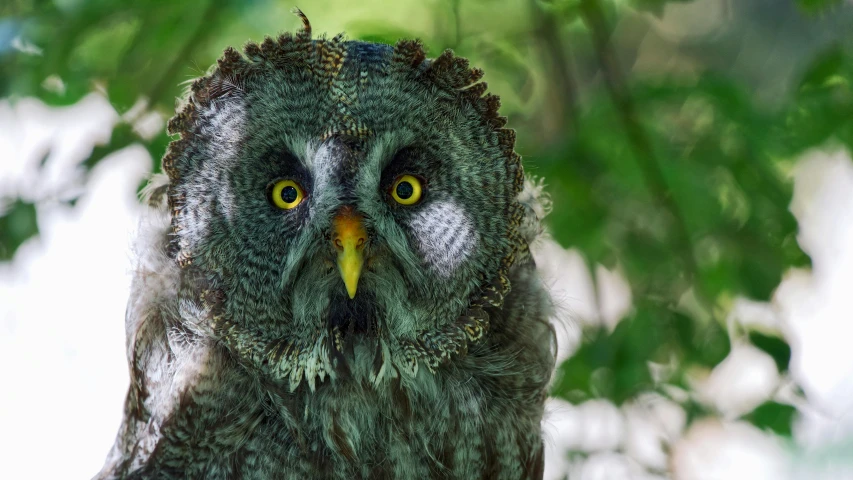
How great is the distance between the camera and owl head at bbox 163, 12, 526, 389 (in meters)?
1.67

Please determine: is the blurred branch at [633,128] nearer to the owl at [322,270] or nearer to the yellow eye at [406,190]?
the owl at [322,270]

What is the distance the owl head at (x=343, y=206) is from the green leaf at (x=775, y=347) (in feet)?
3.26

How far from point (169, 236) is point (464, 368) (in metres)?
0.70

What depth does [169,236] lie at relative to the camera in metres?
1.76

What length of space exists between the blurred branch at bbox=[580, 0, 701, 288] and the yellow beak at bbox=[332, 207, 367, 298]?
1124mm

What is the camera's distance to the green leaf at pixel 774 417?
221 cm

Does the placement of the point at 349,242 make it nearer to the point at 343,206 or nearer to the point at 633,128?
the point at 343,206

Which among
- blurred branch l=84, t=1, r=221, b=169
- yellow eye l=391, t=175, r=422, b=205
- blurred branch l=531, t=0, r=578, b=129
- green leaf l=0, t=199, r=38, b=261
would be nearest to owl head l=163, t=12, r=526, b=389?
yellow eye l=391, t=175, r=422, b=205

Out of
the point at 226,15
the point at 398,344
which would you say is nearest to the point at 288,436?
the point at 398,344

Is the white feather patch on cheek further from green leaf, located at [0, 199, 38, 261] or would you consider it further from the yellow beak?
green leaf, located at [0, 199, 38, 261]

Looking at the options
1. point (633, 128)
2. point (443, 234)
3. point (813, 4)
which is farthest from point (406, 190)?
point (813, 4)

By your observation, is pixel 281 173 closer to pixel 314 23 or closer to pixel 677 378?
pixel 314 23

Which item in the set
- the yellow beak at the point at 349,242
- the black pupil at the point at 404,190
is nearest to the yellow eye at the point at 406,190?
the black pupil at the point at 404,190

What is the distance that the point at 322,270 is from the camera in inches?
66.2
